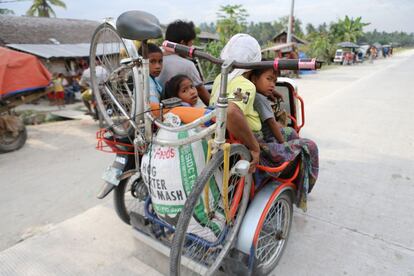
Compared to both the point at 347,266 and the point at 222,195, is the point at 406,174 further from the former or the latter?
the point at 222,195

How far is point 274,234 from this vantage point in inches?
83.0

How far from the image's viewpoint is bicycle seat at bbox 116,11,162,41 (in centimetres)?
162

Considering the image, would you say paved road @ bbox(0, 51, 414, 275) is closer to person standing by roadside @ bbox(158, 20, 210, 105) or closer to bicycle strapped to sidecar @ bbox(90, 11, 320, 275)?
bicycle strapped to sidecar @ bbox(90, 11, 320, 275)

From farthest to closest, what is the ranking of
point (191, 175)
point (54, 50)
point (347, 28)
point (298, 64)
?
point (347, 28) < point (54, 50) < point (191, 175) < point (298, 64)

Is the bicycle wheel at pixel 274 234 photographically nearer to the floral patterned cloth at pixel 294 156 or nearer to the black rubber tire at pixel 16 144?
the floral patterned cloth at pixel 294 156

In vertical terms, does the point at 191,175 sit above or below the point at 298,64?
below

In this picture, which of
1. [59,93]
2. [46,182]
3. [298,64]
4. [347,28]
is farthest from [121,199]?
[347,28]

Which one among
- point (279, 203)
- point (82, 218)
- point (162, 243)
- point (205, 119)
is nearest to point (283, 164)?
point (279, 203)

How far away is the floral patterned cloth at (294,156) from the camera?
196 cm

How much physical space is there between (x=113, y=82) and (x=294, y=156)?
1.36m

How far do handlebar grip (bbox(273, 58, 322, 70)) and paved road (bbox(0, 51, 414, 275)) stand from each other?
148cm

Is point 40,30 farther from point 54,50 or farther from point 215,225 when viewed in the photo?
point 215,225

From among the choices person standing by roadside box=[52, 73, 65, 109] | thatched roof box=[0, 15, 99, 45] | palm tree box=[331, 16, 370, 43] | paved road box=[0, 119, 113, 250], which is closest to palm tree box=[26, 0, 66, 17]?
thatched roof box=[0, 15, 99, 45]

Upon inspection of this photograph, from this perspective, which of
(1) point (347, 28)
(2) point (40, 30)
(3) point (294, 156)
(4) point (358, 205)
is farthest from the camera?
(1) point (347, 28)
